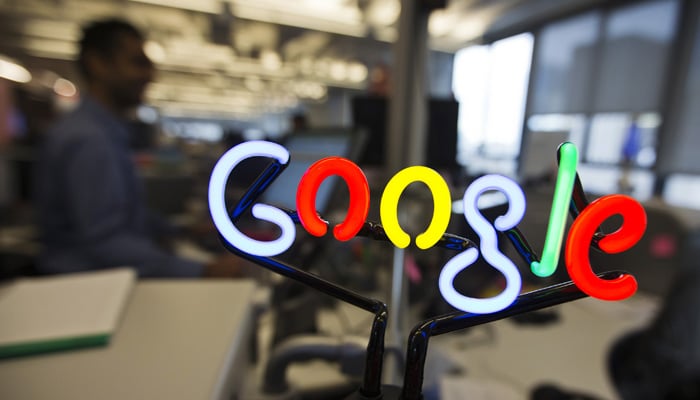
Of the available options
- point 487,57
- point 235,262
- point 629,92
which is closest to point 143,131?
point 235,262

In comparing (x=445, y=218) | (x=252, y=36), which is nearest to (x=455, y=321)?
(x=445, y=218)

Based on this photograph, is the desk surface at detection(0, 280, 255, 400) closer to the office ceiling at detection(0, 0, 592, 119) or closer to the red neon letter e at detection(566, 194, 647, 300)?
the red neon letter e at detection(566, 194, 647, 300)

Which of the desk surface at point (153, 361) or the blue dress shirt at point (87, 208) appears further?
the blue dress shirt at point (87, 208)

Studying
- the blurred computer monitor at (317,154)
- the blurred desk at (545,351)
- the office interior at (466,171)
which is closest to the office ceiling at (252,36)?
the office interior at (466,171)

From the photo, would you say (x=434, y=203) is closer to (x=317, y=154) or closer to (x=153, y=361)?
(x=153, y=361)

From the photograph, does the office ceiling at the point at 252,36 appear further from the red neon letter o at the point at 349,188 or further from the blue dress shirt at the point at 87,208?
the blue dress shirt at the point at 87,208

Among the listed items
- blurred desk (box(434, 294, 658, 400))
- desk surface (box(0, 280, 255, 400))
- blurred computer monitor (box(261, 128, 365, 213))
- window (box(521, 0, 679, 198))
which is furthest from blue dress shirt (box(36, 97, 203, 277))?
window (box(521, 0, 679, 198))

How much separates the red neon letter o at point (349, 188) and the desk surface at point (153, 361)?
0.82ft

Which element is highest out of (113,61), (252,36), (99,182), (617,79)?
(252,36)

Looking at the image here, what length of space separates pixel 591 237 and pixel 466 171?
1.18m

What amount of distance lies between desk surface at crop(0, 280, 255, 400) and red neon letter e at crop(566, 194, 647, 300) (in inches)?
14.8

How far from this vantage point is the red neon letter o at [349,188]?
0.26 metres

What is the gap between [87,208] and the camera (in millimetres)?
1043

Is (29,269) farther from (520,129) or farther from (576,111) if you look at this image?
(576,111)
